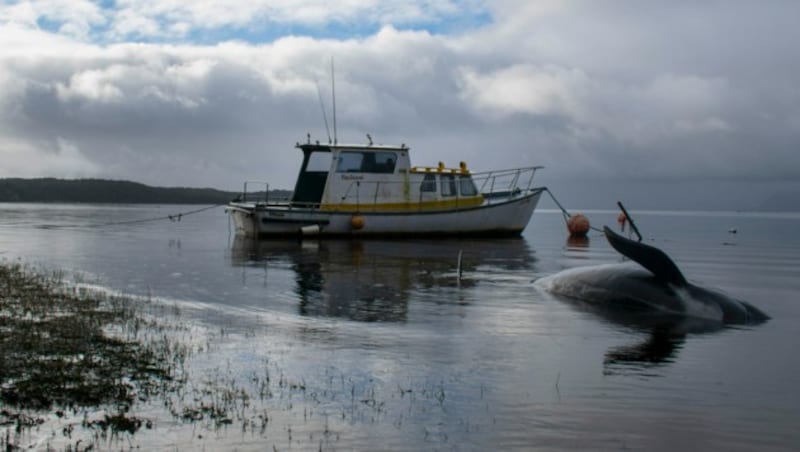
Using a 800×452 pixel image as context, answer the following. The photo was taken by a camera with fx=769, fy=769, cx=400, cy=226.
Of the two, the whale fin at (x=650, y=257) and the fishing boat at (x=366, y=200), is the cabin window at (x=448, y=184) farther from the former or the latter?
the whale fin at (x=650, y=257)

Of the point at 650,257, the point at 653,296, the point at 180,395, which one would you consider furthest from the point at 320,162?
the point at 180,395

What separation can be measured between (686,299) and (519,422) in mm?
8200

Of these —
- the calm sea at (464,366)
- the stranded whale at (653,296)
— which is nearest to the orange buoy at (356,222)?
the calm sea at (464,366)

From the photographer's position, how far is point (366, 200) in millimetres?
37312

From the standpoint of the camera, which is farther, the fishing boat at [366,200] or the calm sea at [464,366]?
the fishing boat at [366,200]

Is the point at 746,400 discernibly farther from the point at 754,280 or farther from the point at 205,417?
the point at 754,280

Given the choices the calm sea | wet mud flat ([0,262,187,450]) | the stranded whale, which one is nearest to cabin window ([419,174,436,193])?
the calm sea

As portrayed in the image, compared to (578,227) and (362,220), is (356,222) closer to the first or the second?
(362,220)

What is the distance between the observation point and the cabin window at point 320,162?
36.9 m

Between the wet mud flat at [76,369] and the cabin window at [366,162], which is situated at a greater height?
the cabin window at [366,162]

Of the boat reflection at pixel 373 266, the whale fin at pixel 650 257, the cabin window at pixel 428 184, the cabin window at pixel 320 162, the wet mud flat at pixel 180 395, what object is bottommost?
the wet mud flat at pixel 180 395

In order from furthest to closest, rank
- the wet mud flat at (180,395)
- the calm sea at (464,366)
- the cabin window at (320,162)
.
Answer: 1. the cabin window at (320,162)
2. the calm sea at (464,366)
3. the wet mud flat at (180,395)

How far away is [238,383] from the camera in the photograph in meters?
8.49

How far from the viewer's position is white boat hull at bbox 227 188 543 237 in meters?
36.2
